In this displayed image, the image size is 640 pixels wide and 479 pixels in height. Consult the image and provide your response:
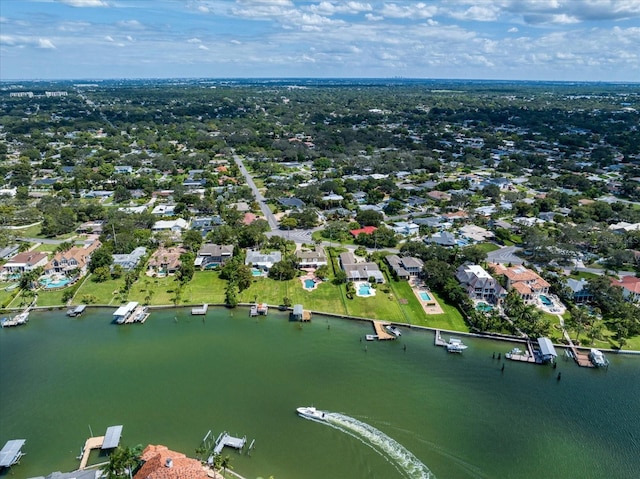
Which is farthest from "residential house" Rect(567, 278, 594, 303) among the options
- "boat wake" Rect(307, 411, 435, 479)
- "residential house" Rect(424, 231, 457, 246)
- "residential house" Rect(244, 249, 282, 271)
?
"residential house" Rect(244, 249, 282, 271)

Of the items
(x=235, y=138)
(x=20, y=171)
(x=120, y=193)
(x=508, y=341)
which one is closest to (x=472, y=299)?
(x=508, y=341)

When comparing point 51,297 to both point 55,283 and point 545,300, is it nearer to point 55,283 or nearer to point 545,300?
point 55,283

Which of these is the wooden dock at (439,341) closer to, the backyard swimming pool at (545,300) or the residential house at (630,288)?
the backyard swimming pool at (545,300)

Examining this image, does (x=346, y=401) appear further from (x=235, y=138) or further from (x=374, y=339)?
(x=235, y=138)

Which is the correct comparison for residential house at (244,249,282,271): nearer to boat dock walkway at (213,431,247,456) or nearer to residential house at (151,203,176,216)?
residential house at (151,203,176,216)

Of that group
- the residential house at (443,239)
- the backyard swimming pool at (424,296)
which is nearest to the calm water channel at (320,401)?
the backyard swimming pool at (424,296)
